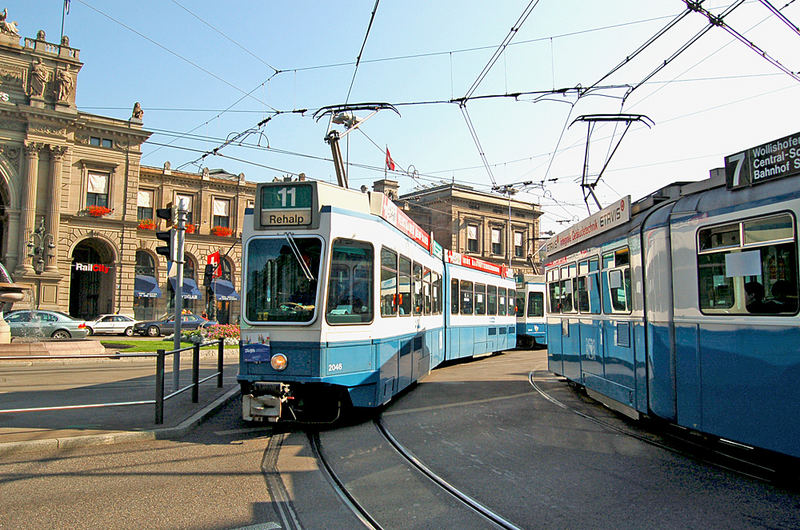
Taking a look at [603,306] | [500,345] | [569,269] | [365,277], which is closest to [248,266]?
[365,277]

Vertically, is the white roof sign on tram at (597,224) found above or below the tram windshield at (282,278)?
above

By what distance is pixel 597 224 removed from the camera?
945 cm

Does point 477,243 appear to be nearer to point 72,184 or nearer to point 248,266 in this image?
point 72,184

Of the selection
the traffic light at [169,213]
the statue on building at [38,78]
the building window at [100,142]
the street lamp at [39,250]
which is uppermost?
the statue on building at [38,78]

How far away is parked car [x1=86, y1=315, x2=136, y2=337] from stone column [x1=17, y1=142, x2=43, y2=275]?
9.01m

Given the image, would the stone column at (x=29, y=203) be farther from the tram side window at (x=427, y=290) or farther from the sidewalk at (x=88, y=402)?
the tram side window at (x=427, y=290)

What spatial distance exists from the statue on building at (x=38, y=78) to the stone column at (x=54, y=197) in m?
3.50

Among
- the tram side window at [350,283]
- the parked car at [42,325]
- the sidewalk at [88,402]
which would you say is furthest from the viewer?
the parked car at [42,325]

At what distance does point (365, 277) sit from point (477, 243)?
50.0 meters

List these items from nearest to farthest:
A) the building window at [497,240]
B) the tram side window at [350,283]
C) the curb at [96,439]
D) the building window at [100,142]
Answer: the curb at [96,439] → the tram side window at [350,283] → the building window at [100,142] → the building window at [497,240]

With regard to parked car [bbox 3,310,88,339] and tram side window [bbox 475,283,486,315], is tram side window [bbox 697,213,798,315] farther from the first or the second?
parked car [bbox 3,310,88,339]

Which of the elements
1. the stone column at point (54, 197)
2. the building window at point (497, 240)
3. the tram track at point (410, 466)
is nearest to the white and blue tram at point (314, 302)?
the tram track at point (410, 466)

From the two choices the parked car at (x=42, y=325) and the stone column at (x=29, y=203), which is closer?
the parked car at (x=42, y=325)

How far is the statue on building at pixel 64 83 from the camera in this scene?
37.0m
